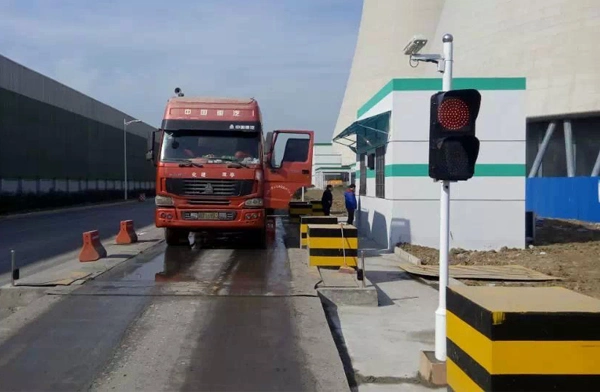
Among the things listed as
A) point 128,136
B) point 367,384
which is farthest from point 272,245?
point 128,136

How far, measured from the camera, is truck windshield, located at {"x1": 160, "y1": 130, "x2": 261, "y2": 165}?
15875mm

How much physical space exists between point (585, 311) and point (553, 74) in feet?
133

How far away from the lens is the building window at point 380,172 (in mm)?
20217

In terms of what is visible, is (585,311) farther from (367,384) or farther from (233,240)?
(233,240)

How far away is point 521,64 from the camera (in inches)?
1716

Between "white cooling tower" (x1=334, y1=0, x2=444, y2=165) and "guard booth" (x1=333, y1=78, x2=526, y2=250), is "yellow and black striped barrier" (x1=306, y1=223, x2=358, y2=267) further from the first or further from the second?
"white cooling tower" (x1=334, y1=0, x2=444, y2=165)

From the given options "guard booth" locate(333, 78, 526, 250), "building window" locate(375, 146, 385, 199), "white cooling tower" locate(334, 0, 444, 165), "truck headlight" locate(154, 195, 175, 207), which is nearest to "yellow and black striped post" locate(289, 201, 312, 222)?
"building window" locate(375, 146, 385, 199)

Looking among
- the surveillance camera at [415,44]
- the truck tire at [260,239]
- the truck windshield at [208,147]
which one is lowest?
the truck tire at [260,239]

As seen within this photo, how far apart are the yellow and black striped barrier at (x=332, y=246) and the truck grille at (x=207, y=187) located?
385 centimetres

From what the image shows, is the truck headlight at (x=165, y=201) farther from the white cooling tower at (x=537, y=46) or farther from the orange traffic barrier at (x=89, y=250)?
the white cooling tower at (x=537, y=46)

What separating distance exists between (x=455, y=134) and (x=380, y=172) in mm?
14544

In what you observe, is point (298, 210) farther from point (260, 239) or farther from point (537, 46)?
point (537, 46)

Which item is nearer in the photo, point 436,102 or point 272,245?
point 436,102


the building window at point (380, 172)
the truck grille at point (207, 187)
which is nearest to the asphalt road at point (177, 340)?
the truck grille at point (207, 187)
